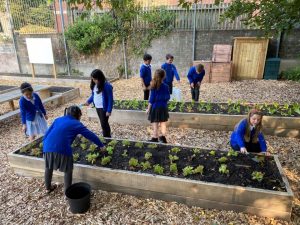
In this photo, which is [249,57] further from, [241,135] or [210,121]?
[241,135]

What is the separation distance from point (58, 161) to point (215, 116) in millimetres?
3756

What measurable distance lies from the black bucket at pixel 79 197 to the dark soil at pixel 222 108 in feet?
11.0

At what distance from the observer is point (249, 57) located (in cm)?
1041

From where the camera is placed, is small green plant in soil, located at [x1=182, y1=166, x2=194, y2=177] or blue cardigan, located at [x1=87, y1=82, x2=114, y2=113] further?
blue cardigan, located at [x1=87, y1=82, x2=114, y2=113]

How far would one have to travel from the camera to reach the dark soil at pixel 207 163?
3.31m

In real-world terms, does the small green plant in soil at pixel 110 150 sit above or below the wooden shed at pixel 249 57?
below

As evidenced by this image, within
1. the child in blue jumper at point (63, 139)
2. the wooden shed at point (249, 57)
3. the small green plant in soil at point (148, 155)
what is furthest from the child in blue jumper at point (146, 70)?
the wooden shed at point (249, 57)

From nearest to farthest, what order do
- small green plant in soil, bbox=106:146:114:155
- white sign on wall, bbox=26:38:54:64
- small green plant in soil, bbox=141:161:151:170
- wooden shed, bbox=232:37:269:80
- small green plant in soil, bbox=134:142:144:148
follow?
small green plant in soil, bbox=141:161:151:170 → small green plant in soil, bbox=106:146:114:155 → small green plant in soil, bbox=134:142:144:148 → wooden shed, bbox=232:37:269:80 → white sign on wall, bbox=26:38:54:64

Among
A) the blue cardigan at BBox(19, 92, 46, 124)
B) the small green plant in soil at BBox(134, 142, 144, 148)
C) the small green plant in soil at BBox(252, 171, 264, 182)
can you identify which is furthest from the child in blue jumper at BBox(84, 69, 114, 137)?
the small green plant in soil at BBox(252, 171, 264, 182)

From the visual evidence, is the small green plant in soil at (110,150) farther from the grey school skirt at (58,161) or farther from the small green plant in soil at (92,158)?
the grey school skirt at (58,161)

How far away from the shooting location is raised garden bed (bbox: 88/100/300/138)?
17.7 ft

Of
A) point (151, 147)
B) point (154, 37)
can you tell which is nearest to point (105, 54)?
point (154, 37)

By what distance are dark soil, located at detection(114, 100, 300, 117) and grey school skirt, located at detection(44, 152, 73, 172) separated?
337 centimetres

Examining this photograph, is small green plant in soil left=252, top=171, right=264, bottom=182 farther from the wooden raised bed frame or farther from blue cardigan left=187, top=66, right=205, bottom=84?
blue cardigan left=187, top=66, right=205, bottom=84
